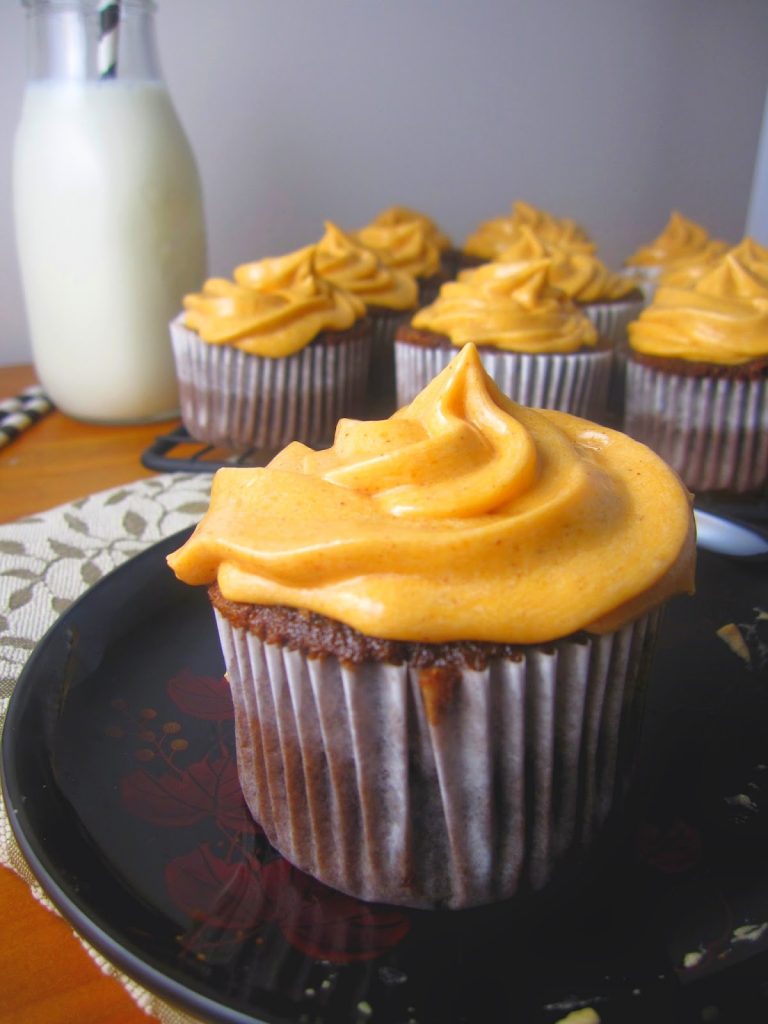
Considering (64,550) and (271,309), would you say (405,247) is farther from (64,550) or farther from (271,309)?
(64,550)

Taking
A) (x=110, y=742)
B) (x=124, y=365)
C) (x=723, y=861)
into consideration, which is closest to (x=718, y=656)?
(x=723, y=861)

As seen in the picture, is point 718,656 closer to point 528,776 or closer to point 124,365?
point 528,776

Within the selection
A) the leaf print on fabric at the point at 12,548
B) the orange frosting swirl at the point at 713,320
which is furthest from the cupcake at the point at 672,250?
the leaf print on fabric at the point at 12,548

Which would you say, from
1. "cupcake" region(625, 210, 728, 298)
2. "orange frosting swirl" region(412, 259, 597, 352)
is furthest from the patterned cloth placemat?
"cupcake" region(625, 210, 728, 298)

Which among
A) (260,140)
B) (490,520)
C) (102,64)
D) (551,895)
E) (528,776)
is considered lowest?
(551,895)

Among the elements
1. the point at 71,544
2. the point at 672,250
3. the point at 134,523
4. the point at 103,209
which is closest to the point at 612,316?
the point at 672,250

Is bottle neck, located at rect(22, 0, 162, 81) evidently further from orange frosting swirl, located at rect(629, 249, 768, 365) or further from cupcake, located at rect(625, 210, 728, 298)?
cupcake, located at rect(625, 210, 728, 298)

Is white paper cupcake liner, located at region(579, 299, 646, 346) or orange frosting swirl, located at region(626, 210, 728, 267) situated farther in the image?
orange frosting swirl, located at region(626, 210, 728, 267)
